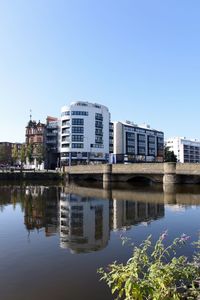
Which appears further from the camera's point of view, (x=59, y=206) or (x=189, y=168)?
(x=189, y=168)

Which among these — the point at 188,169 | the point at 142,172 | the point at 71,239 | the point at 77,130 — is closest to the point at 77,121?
the point at 77,130

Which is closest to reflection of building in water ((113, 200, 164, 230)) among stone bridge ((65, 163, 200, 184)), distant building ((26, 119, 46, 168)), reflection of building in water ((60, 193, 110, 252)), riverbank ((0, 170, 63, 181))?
reflection of building in water ((60, 193, 110, 252))

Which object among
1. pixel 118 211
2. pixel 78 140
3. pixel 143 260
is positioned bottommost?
pixel 118 211

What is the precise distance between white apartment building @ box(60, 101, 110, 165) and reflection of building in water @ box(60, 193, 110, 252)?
12489 cm

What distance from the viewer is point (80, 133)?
17525 cm

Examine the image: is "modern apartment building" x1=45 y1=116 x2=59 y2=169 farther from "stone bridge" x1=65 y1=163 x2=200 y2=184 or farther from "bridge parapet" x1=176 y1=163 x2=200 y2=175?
"bridge parapet" x1=176 y1=163 x2=200 y2=175

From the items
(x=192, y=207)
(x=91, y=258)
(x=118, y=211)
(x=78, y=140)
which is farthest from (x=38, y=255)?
(x=78, y=140)

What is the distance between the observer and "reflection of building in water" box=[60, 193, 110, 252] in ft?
81.3

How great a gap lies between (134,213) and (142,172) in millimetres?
51174

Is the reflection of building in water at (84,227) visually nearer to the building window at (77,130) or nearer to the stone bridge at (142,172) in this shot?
the stone bridge at (142,172)

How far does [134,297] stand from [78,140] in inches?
6565

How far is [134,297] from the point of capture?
28.7ft

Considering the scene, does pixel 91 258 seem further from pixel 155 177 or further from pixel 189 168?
A: pixel 155 177

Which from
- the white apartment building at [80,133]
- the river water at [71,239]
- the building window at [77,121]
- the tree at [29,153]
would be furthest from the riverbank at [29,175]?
the river water at [71,239]
